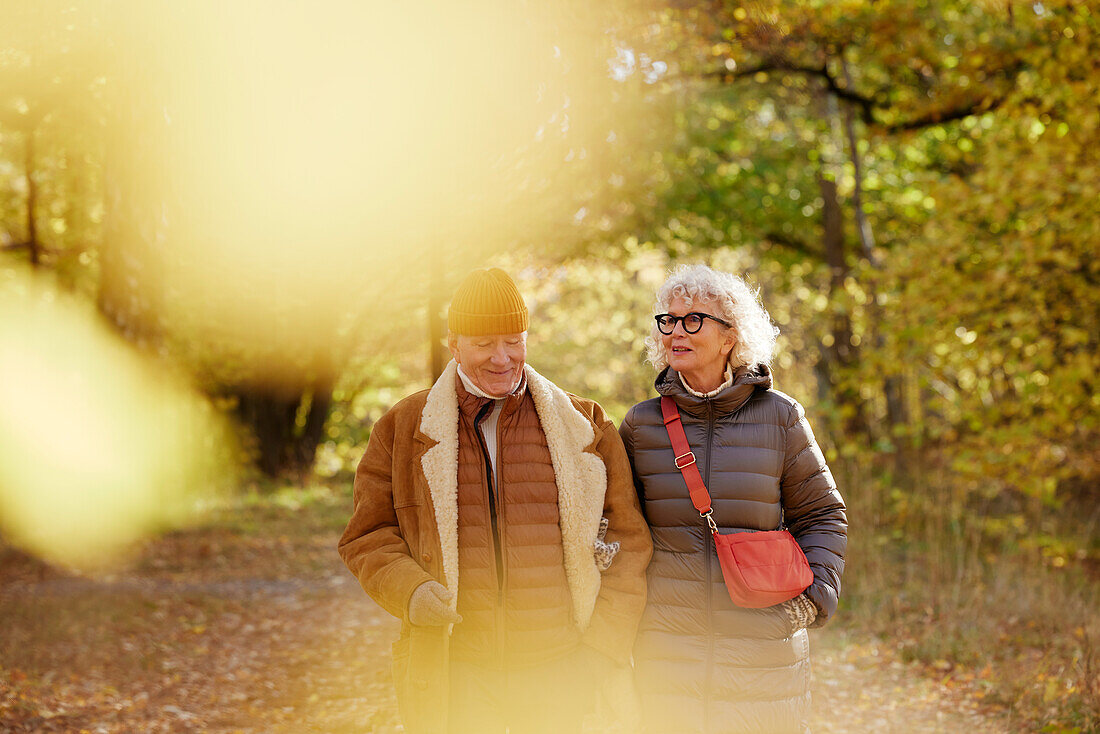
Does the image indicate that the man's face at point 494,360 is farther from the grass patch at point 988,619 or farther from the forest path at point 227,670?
the grass patch at point 988,619

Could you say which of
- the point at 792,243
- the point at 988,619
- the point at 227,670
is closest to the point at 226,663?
the point at 227,670

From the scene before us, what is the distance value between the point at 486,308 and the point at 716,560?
1.00 metres

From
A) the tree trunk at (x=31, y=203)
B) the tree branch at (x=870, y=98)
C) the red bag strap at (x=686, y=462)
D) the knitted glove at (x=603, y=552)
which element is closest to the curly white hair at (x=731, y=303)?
the red bag strap at (x=686, y=462)

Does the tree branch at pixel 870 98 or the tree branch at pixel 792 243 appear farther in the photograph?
the tree branch at pixel 792 243

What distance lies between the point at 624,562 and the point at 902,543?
6.89 meters

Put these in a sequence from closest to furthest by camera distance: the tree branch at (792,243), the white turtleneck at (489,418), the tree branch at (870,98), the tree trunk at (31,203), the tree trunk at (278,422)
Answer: the white turtleneck at (489,418) < the tree branch at (870,98) < the tree trunk at (31,203) < the tree trunk at (278,422) < the tree branch at (792,243)

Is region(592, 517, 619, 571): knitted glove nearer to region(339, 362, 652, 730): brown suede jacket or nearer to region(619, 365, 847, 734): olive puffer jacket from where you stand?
region(339, 362, 652, 730): brown suede jacket

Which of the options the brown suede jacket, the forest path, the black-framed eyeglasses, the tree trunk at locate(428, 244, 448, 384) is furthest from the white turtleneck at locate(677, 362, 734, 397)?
the tree trunk at locate(428, 244, 448, 384)

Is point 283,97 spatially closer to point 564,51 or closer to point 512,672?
point 564,51

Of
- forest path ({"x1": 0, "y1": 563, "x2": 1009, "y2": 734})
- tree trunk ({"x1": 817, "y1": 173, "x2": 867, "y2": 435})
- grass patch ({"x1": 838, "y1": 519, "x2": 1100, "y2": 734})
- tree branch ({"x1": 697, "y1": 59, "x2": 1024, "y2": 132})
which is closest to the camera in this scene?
grass patch ({"x1": 838, "y1": 519, "x2": 1100, "y2": 734})

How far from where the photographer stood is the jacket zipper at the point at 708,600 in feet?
9.23

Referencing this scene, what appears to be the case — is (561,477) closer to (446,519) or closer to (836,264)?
(446,519)

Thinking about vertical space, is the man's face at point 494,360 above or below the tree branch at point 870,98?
below

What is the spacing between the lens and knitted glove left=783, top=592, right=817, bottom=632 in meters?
2.85
